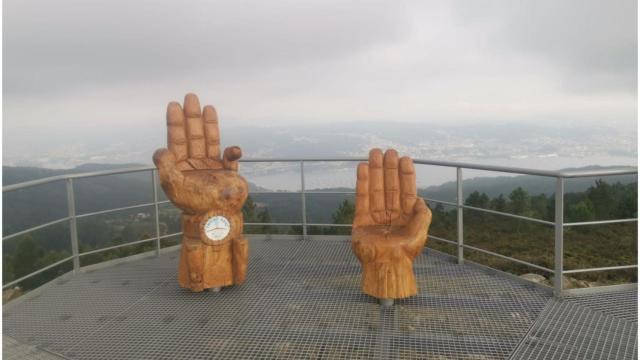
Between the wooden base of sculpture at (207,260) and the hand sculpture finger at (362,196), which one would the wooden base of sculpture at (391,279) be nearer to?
the hand sculpture finger at (362,196)

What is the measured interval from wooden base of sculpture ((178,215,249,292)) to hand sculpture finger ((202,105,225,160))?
646 mm

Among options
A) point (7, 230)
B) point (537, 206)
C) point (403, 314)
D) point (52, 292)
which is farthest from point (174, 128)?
point (537, 206)

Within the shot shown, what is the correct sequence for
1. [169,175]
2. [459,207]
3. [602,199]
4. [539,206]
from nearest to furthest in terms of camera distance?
[169,175], [459,207], [539,206], [602,199]

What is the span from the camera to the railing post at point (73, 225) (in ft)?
13.5

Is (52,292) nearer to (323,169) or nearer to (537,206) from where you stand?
(323,169)

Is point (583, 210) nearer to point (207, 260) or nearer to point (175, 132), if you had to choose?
point (207, 260)

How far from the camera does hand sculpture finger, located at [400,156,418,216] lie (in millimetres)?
3697

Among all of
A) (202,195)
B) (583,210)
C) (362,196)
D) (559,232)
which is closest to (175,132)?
(202,195)

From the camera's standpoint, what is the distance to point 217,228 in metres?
3.77

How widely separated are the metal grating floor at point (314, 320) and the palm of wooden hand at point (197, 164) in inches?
32.6

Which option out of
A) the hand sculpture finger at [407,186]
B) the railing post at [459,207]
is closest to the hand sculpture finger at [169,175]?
the hand sculpture finger at [407,186]

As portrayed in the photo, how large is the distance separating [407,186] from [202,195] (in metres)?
1.74

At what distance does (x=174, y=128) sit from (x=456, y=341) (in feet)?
9.40

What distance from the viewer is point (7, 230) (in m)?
3.59
